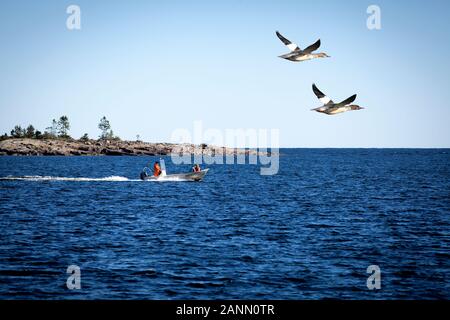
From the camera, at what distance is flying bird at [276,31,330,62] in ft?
60.3

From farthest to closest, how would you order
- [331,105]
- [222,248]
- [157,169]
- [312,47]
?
[157,169], [222,248], [331,105], [312,47]

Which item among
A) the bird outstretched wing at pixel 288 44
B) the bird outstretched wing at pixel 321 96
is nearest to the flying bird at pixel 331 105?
the bird outstretched wing at pixel 321 96

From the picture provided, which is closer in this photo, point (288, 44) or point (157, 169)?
point (288, 44)

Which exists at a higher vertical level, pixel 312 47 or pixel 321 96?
pixel 312 47

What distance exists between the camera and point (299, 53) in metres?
18.9

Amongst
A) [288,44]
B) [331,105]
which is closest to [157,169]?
[288,44]

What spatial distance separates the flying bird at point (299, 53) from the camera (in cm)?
1838

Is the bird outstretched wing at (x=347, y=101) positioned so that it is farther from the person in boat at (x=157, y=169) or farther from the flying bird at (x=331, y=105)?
the person in boat at (x=157, y=169)

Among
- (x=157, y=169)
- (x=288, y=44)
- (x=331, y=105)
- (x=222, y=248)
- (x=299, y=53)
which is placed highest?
(x=288, y=44)

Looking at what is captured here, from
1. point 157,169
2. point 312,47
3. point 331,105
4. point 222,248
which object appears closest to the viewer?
point 312,47

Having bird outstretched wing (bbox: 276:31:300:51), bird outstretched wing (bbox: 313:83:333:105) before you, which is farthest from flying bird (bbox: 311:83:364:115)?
bird outstretched wing (bbox: 276:31:300:51)

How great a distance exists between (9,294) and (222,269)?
9579 mm

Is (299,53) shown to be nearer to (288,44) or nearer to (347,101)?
(288,44)
